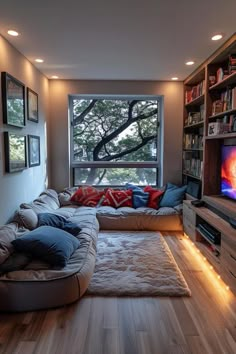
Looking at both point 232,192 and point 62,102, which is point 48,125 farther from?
point 232,192

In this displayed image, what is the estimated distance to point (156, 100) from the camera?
5.12 m

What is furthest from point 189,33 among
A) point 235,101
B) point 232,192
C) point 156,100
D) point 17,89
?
point 156,100

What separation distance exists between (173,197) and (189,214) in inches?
29.2

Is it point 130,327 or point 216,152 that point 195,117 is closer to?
point 216,152

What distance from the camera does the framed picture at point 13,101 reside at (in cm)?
286

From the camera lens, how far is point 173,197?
450 cm

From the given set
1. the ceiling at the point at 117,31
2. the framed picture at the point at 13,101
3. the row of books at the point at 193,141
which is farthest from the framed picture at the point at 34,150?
the row of books at the point at 193,141

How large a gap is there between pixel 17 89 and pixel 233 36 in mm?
2445

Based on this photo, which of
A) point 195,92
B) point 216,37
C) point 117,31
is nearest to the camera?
point 117,31

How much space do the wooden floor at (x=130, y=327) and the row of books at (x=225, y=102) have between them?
1.99 metres

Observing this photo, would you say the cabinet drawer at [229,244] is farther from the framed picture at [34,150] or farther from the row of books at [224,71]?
the framed picture at [34,150]

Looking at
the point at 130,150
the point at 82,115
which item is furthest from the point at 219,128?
the point at 82,115

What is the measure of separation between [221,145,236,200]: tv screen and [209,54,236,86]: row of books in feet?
2.77

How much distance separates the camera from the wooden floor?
5.86 feet
